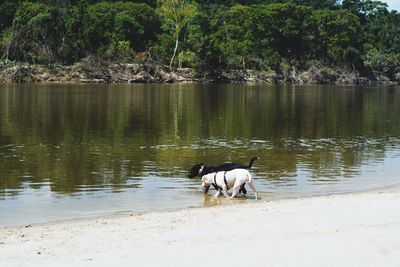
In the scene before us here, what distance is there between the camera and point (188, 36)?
112m

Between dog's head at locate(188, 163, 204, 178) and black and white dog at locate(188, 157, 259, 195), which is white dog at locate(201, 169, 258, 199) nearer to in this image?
black and white dog at locate(188, 157, 259, 195)

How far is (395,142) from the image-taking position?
25.9m

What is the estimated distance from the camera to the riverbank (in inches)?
3484

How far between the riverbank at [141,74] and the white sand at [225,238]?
77.5 meters

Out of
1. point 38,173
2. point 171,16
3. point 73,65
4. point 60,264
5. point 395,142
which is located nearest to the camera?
point 60,264

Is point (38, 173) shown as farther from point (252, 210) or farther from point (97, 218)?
point (252, 210)

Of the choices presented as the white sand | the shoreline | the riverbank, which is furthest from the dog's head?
the riverbank

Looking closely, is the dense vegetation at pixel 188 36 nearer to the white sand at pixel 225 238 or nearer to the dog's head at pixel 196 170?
the dog's head at pixel 196 170

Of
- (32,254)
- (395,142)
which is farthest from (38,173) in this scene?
(395,142)

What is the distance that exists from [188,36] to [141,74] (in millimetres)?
18865

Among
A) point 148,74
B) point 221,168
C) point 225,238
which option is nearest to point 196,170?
point 221,168

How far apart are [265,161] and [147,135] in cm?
762

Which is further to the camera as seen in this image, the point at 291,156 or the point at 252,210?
the point at 291,156

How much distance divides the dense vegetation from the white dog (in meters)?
83.9
